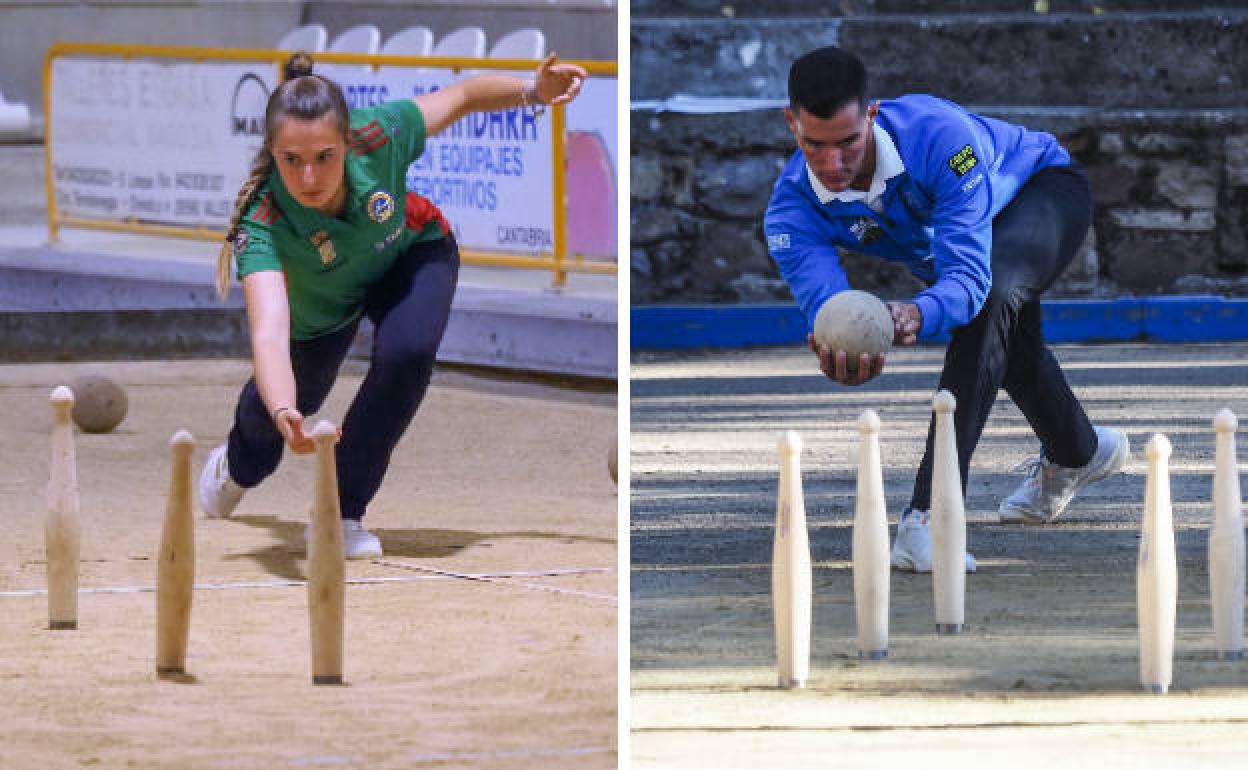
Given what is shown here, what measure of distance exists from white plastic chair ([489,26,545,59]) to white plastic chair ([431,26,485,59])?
3.7 inches

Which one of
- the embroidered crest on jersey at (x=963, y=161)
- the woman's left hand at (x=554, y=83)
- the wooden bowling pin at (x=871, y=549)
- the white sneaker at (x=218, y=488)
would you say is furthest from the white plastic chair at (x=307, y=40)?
the wooden bowling pin at (x=871, y=549)

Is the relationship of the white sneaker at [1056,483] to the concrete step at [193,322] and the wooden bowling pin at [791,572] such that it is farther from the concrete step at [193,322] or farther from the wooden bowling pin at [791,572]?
the concrete step at [193,322]

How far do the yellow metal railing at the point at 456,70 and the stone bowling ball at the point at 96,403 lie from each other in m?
2.08

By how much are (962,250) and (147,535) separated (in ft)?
8.29

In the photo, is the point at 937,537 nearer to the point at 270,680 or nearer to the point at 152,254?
the point at 270,680

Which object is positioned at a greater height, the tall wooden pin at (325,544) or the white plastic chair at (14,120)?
the white plastic chair at (14,120)

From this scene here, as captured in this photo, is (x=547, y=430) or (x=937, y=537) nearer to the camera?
(x=937, y=537)

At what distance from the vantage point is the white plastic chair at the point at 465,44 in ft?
37.1

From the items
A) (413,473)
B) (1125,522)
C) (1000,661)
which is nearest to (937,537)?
(1000,661)

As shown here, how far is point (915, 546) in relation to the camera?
18.4 ft

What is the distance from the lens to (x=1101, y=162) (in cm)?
1211

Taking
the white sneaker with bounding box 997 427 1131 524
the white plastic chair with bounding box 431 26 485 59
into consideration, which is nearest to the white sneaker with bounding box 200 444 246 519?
the white sneaker with bounding box 997 427 1131 524

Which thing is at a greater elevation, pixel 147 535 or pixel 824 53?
pixel 824 53

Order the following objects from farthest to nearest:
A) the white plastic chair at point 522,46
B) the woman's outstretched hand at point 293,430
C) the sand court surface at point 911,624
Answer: the white plastic chair at point 522,46
the woman's outstretched hand at point 293,430
the sand court surface at point 911,624
